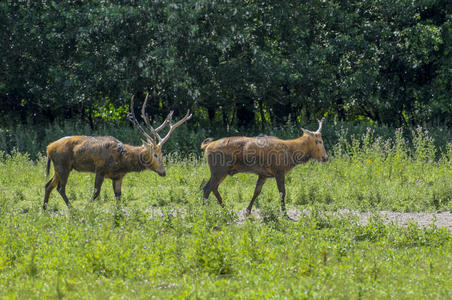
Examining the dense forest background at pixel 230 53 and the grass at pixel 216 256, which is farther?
the dense forest background at pixel 230 53

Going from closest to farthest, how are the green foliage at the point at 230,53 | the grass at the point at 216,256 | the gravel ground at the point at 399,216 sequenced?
1. the grass at the point at 216,256
2. the gravel ground at the point at 399,216
3. the green foliage at the point at 230,53

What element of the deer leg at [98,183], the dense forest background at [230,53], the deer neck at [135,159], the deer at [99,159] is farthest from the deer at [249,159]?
the dense forest background at [230,53]

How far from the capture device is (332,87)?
21203 mm

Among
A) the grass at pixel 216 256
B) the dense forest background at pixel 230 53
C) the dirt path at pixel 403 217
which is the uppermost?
the dense forest background at pixel 230 53

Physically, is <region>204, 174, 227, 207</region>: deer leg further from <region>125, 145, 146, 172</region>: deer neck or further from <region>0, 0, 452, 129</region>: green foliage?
<region>0, 0, 452, 129</region>: green foliage

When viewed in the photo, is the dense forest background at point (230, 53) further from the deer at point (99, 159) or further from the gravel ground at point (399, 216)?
the gravel ground at point (399, 216)

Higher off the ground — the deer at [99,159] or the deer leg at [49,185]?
the deer at [99,159]

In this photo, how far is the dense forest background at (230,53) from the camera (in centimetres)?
1970

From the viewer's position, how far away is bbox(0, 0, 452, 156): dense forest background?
64.6ft

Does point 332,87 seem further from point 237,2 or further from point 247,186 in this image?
point 247,186

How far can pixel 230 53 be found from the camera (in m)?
21.6

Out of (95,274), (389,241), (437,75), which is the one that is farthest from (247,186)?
(437,75)

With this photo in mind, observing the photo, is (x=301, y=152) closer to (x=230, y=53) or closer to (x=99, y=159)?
(x=99, y=159)

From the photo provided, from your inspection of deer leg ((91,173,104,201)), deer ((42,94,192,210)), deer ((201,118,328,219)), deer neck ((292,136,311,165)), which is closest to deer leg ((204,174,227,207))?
deer ((201,118,328,219))
